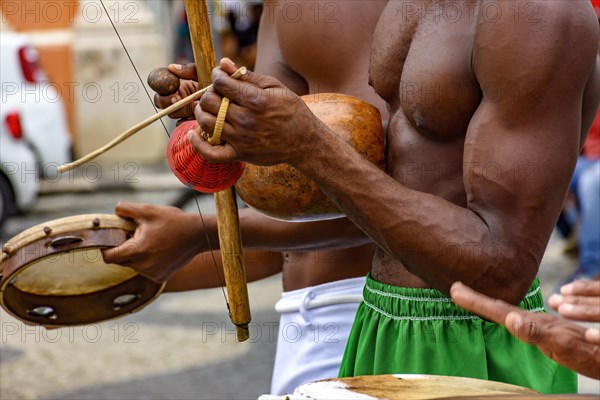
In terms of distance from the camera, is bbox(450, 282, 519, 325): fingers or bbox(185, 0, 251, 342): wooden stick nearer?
bbox(450, 282, 519, 325): fingers

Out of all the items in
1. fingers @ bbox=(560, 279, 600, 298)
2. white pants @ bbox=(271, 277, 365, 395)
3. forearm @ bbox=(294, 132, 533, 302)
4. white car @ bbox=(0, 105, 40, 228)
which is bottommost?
white car @ bbox=(0, 105, 40, 228)

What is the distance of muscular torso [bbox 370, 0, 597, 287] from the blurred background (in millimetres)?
561

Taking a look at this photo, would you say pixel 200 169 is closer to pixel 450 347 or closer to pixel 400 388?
pixel 400 388

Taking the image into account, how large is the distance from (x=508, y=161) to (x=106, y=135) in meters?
9.79

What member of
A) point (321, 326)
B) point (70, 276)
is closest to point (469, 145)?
point (321, 326)

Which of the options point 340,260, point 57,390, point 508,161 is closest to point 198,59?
point 508,161

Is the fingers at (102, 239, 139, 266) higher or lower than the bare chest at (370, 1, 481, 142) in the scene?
lower

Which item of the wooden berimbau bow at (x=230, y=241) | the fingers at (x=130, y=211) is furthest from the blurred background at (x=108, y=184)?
the fingers at (x=130, y=211)

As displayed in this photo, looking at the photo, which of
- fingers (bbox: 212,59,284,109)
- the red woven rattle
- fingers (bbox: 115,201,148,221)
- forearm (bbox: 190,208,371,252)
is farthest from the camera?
forearm (bbox: 190,208,371,252)

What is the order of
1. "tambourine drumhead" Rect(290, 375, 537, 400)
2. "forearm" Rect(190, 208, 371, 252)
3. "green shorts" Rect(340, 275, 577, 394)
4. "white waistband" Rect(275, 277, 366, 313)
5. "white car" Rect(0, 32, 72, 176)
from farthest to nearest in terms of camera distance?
"white car" Rect(0, 32, 72, 176) < "white waistband" Rect(275, 277, 366, 313) < "forearm" Rect(190, 208, 371, 252) < "green shorts" Rect(340, 275, 577, 394) < "tambourine drumhead" Rect(290, 375, 537, 400)

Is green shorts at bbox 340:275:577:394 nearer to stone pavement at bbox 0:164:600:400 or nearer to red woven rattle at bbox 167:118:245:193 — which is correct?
red woven rattle at bbox 167:118:245:193

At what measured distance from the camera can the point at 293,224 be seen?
2.72 metres

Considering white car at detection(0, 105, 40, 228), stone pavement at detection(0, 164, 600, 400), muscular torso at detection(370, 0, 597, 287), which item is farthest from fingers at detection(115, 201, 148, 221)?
white car at detection(0, 105, 40, 228)

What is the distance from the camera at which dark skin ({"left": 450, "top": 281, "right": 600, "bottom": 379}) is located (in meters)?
1.43
